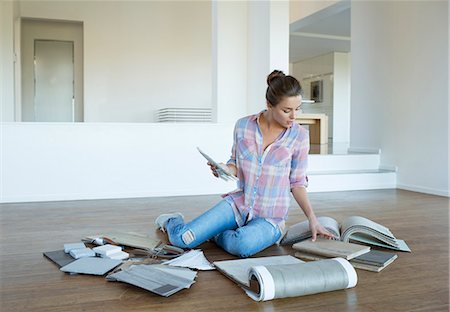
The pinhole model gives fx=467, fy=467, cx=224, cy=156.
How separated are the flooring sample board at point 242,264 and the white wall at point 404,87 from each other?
3304mm

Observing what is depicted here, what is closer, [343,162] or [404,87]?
[404,87]

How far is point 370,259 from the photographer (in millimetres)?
2312

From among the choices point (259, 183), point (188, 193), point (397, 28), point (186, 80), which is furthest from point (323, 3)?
point (259, 183)

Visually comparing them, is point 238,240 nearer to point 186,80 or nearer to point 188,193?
point 188,193

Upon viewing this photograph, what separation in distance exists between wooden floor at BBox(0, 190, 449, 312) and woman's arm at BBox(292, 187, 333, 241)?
0.25 m

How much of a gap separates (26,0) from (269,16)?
4.33 metres

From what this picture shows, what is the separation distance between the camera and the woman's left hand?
95.1 inches

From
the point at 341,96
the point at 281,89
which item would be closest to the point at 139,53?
the point at 281,89

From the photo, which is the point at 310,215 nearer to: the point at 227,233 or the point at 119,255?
the point at 227,233

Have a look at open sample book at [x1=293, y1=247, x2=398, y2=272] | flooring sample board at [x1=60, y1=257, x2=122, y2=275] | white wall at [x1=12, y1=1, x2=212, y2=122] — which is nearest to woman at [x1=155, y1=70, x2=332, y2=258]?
open sample book at [x1=293, y1=247, x2=398, y2=272]

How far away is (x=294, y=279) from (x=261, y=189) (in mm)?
738

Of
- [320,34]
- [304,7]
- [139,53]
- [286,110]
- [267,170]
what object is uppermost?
[320,34]

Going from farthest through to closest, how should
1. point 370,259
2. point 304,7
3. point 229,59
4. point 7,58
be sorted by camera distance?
1. point 304,7
2. point 7,58
3. point 229,59
4. point 370,259

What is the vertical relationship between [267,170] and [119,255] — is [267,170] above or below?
above
